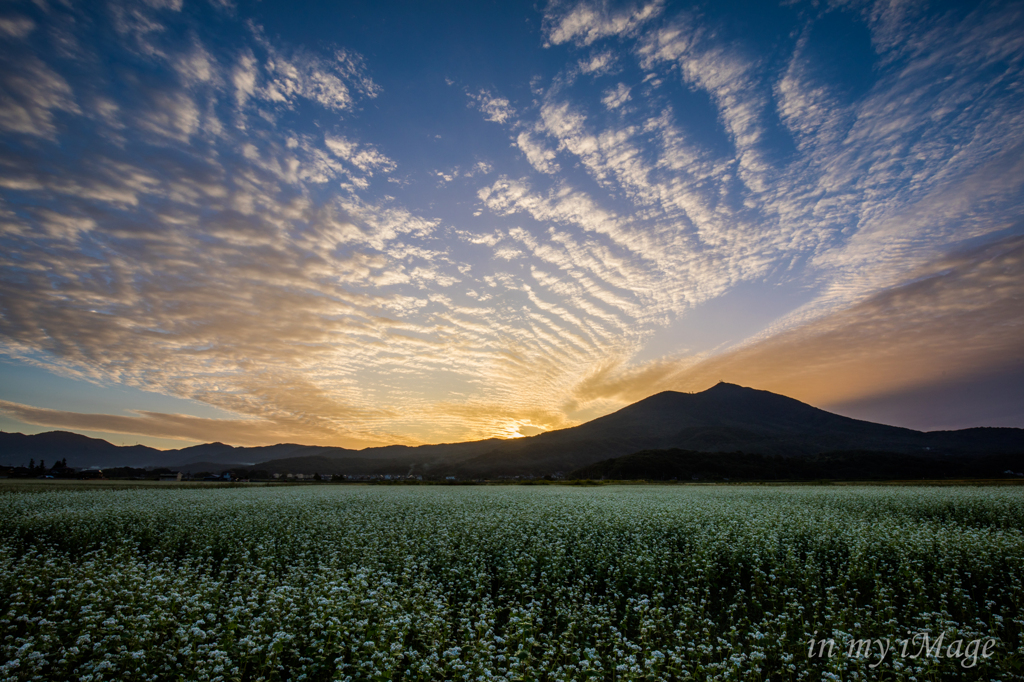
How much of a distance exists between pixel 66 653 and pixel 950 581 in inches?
777

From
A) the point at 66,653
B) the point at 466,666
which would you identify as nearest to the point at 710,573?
the point at 466,666

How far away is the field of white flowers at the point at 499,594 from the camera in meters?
6.85

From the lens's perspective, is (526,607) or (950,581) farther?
(950,581)

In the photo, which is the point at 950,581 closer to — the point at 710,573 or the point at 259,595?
the point at 710,573

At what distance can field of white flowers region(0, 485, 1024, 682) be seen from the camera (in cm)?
685

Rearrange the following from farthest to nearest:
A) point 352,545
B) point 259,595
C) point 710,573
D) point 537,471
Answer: point 537,471 → point 352,545 → point 710,573 → point 259,595

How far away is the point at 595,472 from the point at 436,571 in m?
121

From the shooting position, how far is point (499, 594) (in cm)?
1030

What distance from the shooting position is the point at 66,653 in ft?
21.0

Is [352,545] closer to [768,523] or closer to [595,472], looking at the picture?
[768,523]

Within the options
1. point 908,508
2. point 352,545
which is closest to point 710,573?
point 352,545

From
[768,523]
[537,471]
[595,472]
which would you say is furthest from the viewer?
[537,471]

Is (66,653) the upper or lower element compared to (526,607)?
upper

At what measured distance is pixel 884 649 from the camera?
7.71m
